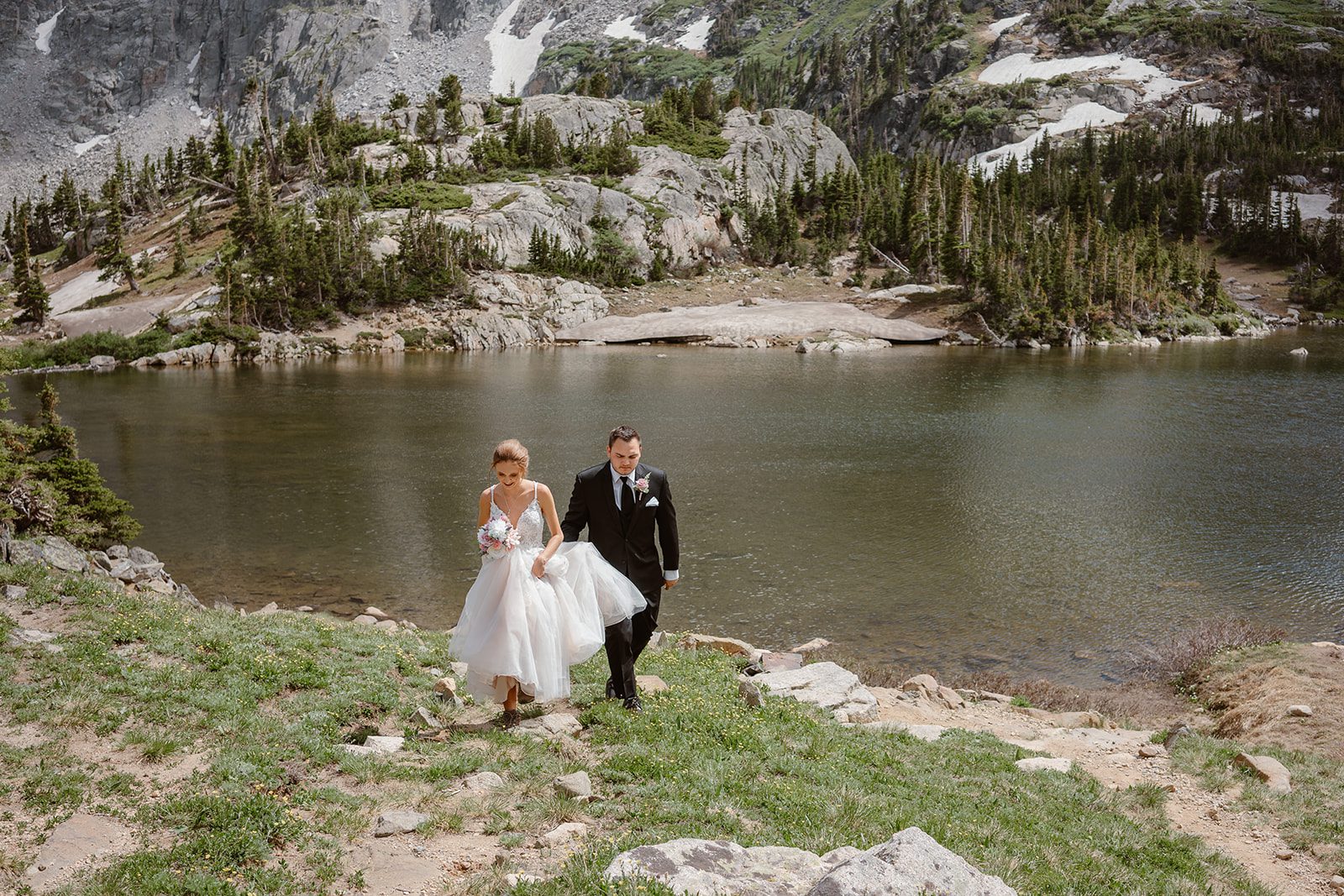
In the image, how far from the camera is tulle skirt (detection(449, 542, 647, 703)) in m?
8.07

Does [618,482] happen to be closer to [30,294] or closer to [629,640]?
[629,640]

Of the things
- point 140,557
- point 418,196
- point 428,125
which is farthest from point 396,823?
point 428,125

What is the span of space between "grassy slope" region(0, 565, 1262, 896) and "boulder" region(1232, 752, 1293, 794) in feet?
5.46

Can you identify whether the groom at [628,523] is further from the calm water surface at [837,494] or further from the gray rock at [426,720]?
the calm water surface at [837,494]

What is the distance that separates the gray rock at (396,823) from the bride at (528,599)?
1.68 m

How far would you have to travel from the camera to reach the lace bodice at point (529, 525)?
8320 mm

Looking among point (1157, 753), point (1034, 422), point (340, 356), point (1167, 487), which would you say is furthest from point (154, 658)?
point (340, 356)

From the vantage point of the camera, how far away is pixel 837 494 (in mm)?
28500

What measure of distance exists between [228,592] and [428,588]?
4573 millimetres

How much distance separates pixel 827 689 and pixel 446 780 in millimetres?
6076

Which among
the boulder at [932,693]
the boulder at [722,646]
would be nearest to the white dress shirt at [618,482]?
the boulder at [722,646]

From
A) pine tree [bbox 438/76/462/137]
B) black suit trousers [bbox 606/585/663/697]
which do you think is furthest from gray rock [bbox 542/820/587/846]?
pine tree [bbox 438/76/462/137]

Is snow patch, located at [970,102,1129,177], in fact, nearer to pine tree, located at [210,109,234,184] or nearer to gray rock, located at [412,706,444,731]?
pine tree, located at [210,109,234,184]

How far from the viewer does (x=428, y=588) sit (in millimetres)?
19922
